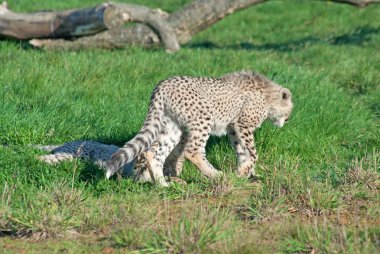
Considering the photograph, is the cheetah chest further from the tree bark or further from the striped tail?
the tree bark

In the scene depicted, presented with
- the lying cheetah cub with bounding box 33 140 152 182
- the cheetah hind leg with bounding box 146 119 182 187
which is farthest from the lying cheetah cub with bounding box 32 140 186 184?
the cheetah hind leg with bounding box 146 119 182 187

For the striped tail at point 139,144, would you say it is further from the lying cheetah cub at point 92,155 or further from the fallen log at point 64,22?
the fallen log at point 64,22

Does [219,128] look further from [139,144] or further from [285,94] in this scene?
[139,144]

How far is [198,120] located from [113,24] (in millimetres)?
4785

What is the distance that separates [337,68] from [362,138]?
2.92m

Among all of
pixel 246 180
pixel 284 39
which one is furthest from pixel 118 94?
pixel 284 39

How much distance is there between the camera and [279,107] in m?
7.48

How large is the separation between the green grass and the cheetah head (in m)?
0.11

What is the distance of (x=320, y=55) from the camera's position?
11492 mm

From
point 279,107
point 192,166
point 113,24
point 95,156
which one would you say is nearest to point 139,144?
point 95,156

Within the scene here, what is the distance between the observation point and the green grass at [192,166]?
478 centimetres

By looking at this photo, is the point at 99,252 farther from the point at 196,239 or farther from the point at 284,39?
the point at 284,39

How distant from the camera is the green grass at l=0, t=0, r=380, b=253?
4.78 metres

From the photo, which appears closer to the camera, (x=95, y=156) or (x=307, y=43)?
(x=95, y=156)
